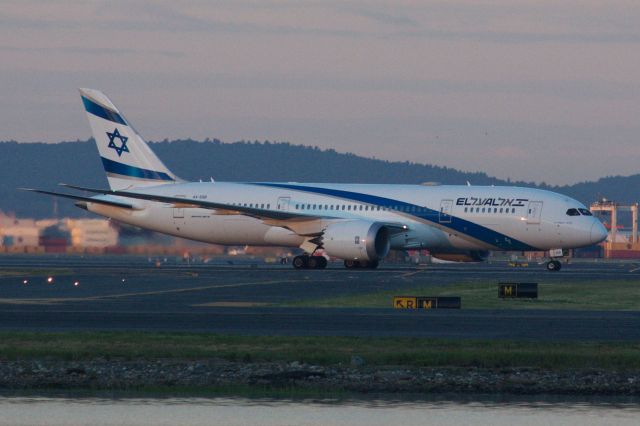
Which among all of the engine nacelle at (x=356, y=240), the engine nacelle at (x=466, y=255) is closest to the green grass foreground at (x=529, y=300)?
the engine nacelle at (x=356, y=240)

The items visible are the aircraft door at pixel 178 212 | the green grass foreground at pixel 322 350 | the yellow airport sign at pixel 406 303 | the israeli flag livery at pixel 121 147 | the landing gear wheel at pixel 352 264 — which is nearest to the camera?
the green grass foreground at pixel 322 350

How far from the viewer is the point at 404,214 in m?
64.8

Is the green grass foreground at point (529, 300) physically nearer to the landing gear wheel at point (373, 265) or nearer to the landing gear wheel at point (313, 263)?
the landing gear wheel at point (373, 265)

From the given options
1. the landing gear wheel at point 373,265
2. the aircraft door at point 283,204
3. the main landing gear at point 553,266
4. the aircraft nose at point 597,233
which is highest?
the aircraft door at point 283,204

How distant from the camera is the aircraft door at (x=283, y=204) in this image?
6725 centimetres

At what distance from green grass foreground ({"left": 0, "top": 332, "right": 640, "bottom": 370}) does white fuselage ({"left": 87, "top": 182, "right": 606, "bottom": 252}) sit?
120ft

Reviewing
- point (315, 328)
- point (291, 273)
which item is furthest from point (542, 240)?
point (315, 328)

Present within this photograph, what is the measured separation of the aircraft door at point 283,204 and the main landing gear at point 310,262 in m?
2.73

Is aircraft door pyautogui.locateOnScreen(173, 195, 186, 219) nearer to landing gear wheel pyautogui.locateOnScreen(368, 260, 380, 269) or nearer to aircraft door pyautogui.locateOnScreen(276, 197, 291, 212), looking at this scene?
aircraft door pyautogui.locateOnScreen(276, 197, 291, 212)

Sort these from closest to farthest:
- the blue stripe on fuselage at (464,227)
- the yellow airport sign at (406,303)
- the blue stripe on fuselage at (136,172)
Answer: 1. the yellow airport sign at (406,303)
2. the blue stripe on fuselage at (464,227)
3. the blue stripe on fuselage at (136,172)

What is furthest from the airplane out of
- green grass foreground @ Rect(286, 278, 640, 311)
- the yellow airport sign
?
the yellow airport sign

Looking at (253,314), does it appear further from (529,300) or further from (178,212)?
(178,212)

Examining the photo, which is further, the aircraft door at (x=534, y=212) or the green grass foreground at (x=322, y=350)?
the aircraft door at (x=534, y=212)

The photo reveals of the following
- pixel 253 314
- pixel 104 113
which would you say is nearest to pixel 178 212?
pixel 104 113
